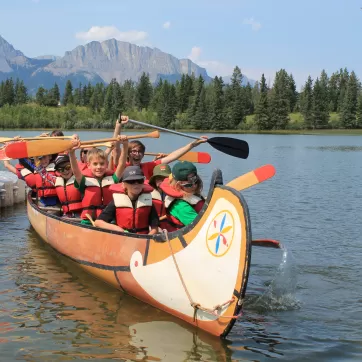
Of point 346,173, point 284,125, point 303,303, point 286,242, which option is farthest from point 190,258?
point 284,125

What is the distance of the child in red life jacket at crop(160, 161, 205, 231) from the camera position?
6.11 meters

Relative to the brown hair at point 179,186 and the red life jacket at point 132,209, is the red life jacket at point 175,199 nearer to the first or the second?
the brown hair at point 179,186

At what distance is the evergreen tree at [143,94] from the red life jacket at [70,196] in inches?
4269

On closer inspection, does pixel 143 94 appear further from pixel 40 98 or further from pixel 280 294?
pixel 280 294

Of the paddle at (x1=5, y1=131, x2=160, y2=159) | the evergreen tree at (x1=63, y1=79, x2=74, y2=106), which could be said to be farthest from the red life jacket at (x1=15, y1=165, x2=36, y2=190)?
the evergreen tree at (x1=63, y1=79, x2=74, y2=106)

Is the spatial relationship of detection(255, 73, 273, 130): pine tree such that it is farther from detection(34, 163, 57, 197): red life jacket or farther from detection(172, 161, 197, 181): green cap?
detection(172, 161, 197, 181): green cap

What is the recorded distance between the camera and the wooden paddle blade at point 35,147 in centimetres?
727

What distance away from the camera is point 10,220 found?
12.1 m

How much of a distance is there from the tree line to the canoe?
272 ft

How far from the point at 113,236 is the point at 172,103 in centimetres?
9361

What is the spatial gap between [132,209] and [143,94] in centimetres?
11109

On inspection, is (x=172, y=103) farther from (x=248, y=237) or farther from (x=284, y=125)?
(x=248, y=237)

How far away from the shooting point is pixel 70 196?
8.62 metres

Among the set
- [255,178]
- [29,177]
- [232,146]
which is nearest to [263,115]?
[29,177]
